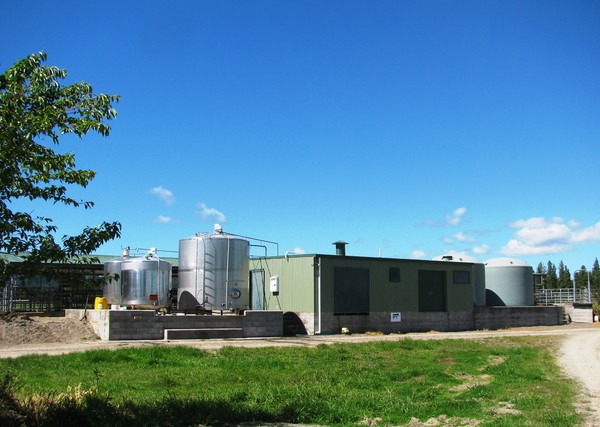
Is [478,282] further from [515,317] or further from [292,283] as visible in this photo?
[292,283]

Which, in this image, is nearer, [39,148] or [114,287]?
[39,148]

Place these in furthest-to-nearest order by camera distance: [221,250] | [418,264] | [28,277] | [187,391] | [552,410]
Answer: [418,264] < [221,250] < [187,391] < [552,410] < [28,277]

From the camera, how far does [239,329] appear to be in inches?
1152

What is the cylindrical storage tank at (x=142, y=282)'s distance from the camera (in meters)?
31.4

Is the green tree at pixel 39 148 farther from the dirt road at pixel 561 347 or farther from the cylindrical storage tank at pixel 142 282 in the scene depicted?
the cylindrical storage tank at pixel 142 282

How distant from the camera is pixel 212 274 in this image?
31625mm

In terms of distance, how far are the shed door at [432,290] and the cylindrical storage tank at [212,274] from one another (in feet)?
35.0

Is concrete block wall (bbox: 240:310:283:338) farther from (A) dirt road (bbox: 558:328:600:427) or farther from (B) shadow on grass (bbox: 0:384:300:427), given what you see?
(B) shadow on grass (bbox: 0:384:300:427)

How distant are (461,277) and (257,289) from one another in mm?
12477

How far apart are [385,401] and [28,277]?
273 inches

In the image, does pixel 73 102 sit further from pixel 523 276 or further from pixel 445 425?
pixel 523 276

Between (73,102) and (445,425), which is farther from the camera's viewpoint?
(445,425)

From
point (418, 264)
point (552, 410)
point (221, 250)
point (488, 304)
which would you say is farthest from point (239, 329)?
point (488, 304)

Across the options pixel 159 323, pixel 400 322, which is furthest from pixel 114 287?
pixel 400 322
